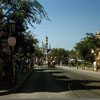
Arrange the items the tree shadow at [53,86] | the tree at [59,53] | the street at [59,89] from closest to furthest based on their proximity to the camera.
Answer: the street at [59,89], the tree shadow at [53,86], the tree at [59,53]

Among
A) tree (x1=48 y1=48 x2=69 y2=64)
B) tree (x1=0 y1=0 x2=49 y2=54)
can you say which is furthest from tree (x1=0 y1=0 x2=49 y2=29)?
tree (x1=48 y1=48 x2=69 y2=64)

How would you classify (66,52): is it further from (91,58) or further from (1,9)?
(1,9)

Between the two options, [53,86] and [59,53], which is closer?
[53,86]

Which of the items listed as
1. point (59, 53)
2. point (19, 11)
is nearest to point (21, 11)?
point (19, 11)

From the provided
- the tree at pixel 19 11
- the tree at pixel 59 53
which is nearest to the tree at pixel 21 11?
the tree at pixel 19 11

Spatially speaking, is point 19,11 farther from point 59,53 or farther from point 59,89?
point 59,53

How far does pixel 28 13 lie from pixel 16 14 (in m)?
1.25

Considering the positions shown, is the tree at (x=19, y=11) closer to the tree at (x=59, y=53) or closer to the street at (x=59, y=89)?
the street at (x=59, y=89)

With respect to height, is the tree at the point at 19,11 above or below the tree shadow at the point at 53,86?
above

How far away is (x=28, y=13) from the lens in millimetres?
20938

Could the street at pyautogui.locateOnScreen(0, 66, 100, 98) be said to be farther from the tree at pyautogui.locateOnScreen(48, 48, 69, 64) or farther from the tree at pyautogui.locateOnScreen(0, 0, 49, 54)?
the tree at pyautogui.locateOnScreen(48, 48, 69, 64)

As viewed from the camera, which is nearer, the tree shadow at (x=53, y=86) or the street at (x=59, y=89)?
the street at (x=59, y=89)

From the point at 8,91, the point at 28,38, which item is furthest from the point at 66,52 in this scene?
the point at 8,91

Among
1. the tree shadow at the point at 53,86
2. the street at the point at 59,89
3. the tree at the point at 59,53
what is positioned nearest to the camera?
the street at the point at 59,89
